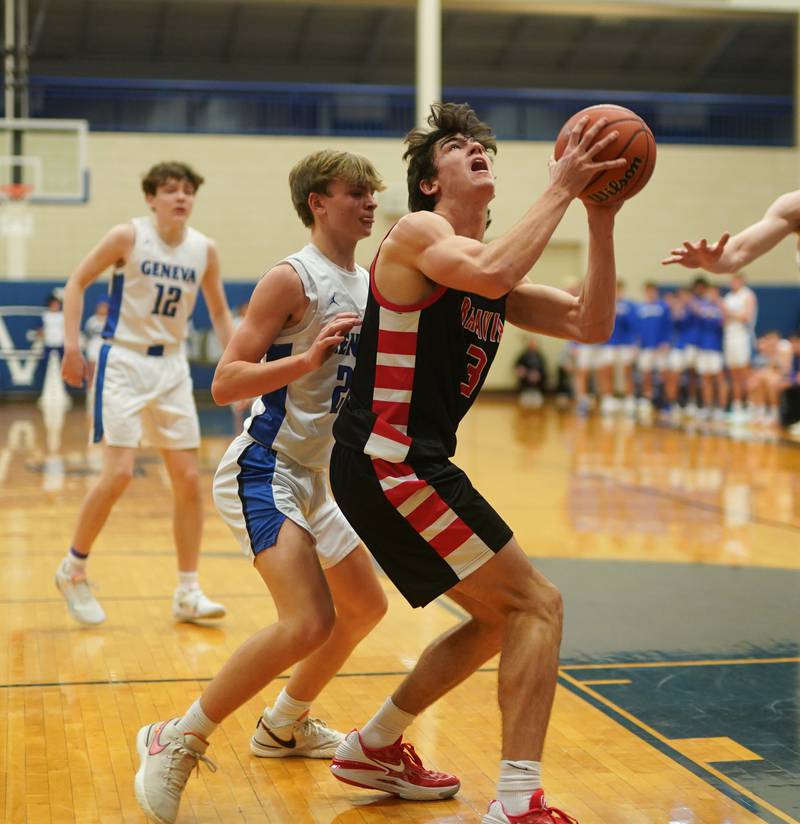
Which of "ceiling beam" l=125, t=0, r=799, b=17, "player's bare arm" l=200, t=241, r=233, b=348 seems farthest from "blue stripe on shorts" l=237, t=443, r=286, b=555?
"ceiling beam" l=125, t=0, r=799, b=17

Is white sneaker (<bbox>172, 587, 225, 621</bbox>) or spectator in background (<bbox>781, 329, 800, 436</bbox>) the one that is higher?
spectator in background (<bbox>781, 329, 800, 436</bbox>)

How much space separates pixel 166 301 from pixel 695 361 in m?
12.8

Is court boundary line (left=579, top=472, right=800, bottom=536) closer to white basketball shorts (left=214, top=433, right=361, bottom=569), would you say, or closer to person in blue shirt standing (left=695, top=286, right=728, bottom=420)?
white basketball shorts (left=214, top=433, right=361, bottom=569)

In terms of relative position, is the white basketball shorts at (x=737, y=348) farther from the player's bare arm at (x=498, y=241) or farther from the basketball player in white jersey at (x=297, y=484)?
the player's bare arm at (x=498, y=241)

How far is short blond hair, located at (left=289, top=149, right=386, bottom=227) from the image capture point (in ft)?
11.7

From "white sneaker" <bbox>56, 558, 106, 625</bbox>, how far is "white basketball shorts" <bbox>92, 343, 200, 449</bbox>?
617 mm

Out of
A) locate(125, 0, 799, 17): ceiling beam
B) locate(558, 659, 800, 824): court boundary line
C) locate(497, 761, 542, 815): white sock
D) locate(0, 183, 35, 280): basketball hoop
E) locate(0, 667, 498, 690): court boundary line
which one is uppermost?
locate(125, 0, 799, 17): ceiling beam

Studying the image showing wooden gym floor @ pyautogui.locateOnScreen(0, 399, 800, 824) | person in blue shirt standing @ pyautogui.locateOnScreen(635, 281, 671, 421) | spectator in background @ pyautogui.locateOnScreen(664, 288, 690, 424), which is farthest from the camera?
person in blue shirt standing @ pyautogui.locateOnScreen(635, 281, 671, 421)

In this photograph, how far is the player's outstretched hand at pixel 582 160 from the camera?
2.98 meters

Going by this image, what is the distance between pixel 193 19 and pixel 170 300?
2047 cm

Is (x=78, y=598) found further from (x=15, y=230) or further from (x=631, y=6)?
(x=631, y=6)

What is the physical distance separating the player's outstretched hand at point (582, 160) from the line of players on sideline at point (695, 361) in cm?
1272

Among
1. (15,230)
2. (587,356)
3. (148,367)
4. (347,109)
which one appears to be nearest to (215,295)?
(148,367)

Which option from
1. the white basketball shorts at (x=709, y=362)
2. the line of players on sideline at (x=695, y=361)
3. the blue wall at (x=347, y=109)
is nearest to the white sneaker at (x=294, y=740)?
the line of players on sideline at (x=695, y=361)
